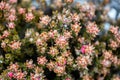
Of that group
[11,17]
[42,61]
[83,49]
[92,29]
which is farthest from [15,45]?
[92,29]

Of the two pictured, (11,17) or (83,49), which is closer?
(83,49)

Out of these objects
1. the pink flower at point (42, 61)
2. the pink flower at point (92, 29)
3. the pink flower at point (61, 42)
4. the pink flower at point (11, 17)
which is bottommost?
the pink flower at point (42, 61)

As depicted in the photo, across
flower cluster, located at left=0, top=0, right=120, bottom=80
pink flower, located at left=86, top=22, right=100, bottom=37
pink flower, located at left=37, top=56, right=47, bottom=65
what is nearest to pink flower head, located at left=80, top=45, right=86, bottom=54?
flower cluster, located at left=0, top=0, right=120, bottom=80

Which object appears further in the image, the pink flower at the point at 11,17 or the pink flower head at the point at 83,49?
the pink flower at the point at 11,17

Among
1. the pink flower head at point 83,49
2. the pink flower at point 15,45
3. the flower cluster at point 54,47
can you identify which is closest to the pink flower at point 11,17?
the flower cluster at point 54,47

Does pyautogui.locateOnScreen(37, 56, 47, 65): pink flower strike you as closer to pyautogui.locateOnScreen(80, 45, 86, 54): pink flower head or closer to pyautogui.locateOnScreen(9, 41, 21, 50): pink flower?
pyautogui.locateOnScreen(9, 41, 21, 50): pink flower

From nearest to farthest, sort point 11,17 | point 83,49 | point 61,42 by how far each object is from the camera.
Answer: point 61,42
point 83,49
point 11,17

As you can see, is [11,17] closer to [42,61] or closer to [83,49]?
[42,61]

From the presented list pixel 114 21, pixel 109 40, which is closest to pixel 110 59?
pixel 109 40

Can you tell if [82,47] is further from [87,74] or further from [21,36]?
[21,36]

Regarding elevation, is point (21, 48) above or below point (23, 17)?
Result: below

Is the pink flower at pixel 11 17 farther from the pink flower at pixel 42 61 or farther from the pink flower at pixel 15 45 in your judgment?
the pink flower at pixel 42 61
